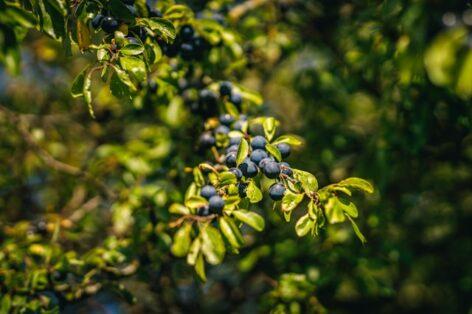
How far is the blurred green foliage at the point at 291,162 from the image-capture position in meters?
→ 2.14

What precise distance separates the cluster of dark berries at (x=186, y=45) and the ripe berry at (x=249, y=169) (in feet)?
2.47

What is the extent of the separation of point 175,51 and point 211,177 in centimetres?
75

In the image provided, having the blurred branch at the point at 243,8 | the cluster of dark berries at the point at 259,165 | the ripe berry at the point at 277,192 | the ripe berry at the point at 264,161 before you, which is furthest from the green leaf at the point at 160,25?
the blurred branch at the point at 243,8

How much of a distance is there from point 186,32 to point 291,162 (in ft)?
3.57

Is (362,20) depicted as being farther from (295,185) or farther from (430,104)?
(295,185)

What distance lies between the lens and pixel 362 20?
258cm

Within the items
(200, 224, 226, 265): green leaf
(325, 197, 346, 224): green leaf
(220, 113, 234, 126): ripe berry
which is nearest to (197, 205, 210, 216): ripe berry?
(200, 224, 226, 265): green leaf

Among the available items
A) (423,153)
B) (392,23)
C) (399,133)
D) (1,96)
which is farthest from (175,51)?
(1,96)

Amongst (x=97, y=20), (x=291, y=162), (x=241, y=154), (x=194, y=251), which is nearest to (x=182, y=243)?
(x=194, y=251)

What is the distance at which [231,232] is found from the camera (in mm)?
1382

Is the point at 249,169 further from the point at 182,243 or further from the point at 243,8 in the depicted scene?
the point at 243,8

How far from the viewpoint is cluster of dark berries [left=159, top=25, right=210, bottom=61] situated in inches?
76.0

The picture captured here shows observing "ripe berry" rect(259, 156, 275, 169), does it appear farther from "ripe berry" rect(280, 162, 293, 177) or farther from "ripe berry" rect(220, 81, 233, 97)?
"ripe berry" rect(220, 81, 233, 97)

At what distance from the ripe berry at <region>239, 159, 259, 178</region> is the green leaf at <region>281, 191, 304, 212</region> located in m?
0.15
